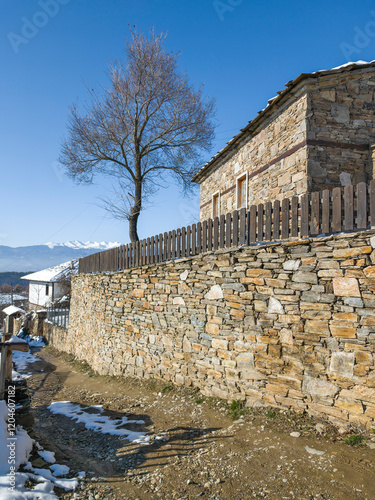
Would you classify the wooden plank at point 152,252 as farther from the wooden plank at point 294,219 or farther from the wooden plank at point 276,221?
the wooden plank at point 294,219

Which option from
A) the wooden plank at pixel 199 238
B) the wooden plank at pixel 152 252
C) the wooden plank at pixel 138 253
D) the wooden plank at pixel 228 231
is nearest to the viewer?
the wooden plank at pixel 228 231

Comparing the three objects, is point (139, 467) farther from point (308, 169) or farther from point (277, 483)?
point (308, 169)

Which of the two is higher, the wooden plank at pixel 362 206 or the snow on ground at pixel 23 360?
the wooden plank at pixel 362 206

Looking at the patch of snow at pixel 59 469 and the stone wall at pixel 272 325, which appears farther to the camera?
the stone wall at pixel 272 325

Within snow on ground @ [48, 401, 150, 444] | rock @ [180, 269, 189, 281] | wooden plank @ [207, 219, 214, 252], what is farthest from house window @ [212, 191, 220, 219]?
snow on ground @ [48, 401, 150, 444]

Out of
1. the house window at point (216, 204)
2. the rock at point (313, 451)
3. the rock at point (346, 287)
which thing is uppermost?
the house window at point (216, 204)

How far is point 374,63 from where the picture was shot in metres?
6.73

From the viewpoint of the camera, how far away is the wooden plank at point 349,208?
412 centimetres

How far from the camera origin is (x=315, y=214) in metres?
4.54

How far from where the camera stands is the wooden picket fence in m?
4.12

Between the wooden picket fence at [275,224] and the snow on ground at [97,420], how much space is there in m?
3.59

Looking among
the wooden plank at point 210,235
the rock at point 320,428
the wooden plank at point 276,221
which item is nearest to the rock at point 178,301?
the wooden plank at point 210,235

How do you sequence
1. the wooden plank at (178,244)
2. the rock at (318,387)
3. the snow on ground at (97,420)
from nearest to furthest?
1. the rock at (318,387)
2. the snow on ground at (97,420)
3. the wooden plank at (178,244)

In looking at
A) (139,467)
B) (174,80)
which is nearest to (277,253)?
(139,467)
